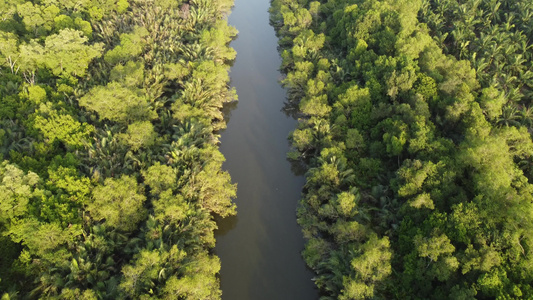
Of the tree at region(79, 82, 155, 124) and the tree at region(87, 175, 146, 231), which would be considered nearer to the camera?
the tree at region(87, 175, 146, 231)

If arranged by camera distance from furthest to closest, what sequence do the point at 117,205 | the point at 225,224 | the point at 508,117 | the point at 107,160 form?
the point at 508,117, the point at 225,224, the point at 107,160, the point at 117,205

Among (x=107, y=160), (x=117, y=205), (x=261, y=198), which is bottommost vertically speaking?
(x=117, y=205)

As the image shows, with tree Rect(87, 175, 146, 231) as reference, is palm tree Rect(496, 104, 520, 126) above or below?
above

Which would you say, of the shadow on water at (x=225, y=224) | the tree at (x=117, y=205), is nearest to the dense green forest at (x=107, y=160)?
the tree at (x=117, y=205)

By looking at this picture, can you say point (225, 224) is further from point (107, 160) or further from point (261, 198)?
point (107, 160)

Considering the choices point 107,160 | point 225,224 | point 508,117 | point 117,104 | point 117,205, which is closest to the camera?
point 117,205

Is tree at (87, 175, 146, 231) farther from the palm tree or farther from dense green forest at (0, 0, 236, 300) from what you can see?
the palm tree

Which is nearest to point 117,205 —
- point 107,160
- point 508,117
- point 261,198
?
point 107,160

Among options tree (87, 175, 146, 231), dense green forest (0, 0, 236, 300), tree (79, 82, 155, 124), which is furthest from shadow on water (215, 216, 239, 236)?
tree (79, 82, 155, 124)
